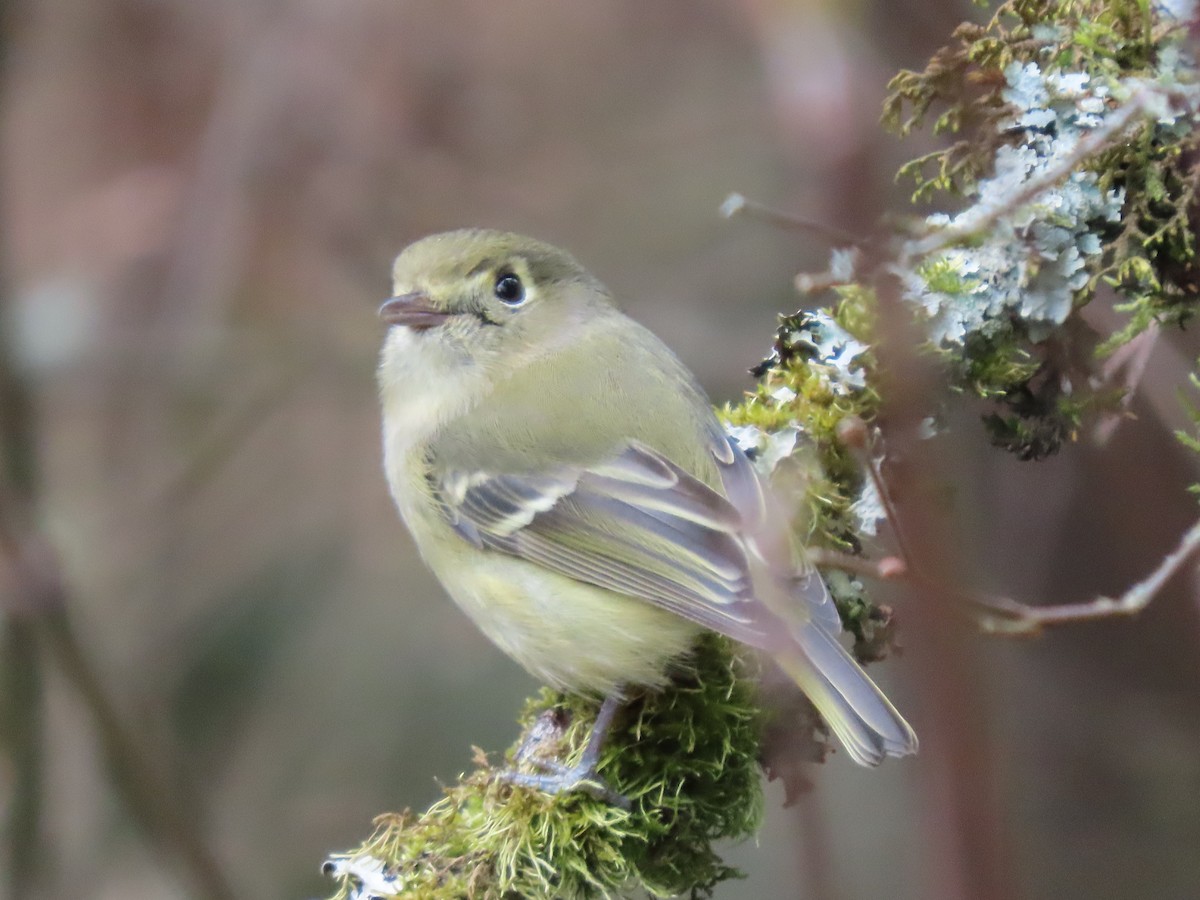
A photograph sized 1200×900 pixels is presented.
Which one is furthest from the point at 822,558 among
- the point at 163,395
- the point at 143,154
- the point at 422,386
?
the point at 143,154

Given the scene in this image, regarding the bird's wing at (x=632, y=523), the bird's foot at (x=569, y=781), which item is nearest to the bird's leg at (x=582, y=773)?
the bird's foot at (x=569, y=781)

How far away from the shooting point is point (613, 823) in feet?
6.53

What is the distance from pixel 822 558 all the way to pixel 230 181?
3.46 meters

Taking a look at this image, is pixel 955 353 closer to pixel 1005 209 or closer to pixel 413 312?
pixel 1005 209

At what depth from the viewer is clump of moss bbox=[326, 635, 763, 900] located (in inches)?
76.6

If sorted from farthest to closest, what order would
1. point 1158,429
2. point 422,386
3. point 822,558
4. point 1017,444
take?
point 1158,429
point 422,386
point 1017,444
point 822,558

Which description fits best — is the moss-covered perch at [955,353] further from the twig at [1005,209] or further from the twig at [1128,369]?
the twig at [1005,209]

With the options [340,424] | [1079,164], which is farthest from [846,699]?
[340,424]

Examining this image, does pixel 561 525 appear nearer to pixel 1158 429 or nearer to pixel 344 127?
→ pixel 1158 429

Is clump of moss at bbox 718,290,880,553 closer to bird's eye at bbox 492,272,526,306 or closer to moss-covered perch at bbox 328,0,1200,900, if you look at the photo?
moss-covered perch at bbox 328,0,1200,900

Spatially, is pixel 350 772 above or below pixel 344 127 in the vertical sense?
below

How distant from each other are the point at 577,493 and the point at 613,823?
0.79m

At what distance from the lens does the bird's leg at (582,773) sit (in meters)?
2.02

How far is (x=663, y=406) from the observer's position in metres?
2.65
